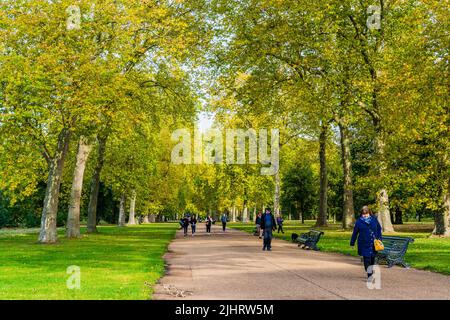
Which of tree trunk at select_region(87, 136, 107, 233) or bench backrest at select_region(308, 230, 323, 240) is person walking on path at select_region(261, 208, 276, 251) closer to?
bench backrest at select_region(308, 230, 323, 240)

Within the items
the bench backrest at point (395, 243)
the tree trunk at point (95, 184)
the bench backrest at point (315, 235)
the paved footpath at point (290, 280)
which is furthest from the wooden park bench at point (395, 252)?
the tree trunk at point (95, 184)

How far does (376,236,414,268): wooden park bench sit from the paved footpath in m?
0.47

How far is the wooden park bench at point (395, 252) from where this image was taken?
55.2 feet

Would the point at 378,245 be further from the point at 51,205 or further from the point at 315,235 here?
the point at 51,205

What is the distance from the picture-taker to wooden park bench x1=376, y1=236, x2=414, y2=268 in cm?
1681

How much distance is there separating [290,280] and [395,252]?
5.25m

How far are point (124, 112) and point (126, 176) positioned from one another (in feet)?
66.3

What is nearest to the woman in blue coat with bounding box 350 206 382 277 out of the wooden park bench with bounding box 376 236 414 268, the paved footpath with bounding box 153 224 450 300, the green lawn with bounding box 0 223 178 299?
the paved footpath with bounding box 153 224 450 300

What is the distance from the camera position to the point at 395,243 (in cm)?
1794

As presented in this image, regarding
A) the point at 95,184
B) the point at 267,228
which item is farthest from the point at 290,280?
the point at 95,184

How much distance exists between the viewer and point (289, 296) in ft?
35.3

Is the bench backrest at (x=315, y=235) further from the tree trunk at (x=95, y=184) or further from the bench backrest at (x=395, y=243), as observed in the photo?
the tree trunk at (x=95, y=184)
